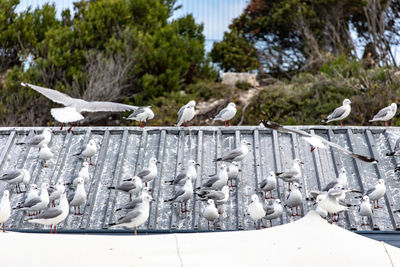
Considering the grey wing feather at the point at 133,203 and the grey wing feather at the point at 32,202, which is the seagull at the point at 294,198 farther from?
the grey wing feather at the point at 32,202

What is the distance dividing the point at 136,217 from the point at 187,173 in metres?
1.34

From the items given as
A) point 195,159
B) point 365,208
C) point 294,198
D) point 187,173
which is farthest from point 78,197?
point 365,208

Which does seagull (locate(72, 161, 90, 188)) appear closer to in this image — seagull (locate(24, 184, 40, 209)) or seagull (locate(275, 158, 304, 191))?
seagull (locate(24, 184, 40, 209))

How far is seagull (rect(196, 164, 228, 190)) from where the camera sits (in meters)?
10.2

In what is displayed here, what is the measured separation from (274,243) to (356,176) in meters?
4.90

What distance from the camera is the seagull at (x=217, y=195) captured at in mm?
9836

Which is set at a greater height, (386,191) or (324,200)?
(386,191)

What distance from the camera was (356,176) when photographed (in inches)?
424

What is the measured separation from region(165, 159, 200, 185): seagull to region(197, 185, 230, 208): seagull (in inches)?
14.1

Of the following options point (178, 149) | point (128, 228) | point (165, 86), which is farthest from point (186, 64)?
point (128, 228)

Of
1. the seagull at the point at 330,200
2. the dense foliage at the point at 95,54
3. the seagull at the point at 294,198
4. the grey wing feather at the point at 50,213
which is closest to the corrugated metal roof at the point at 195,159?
the seagull at the point at 294,198

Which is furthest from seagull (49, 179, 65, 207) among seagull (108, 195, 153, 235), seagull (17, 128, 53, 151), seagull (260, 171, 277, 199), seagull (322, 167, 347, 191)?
seagull (322, 167, 347, 191)

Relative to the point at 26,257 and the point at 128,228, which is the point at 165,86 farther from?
the point at 26,257

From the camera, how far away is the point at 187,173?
33.7 feet
